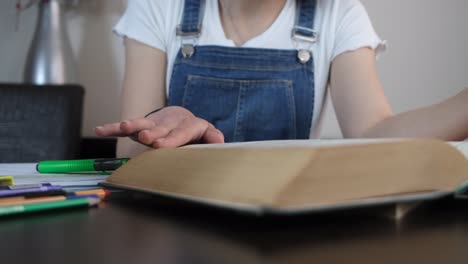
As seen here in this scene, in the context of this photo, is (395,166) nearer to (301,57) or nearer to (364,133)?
(364,133)

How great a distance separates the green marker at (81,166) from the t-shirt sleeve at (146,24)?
544 mm

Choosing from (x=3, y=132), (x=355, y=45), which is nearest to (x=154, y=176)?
(x=355, y=45)

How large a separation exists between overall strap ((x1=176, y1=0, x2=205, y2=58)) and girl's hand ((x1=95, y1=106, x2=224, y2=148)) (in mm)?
371

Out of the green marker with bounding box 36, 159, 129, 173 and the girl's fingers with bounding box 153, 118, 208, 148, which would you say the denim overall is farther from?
the green marker with bounding box 36, 159, 129, 173

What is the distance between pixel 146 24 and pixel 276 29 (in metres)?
0.24

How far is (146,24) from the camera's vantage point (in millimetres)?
962

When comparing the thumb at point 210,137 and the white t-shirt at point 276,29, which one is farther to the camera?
the white t-shirt at point 276,29

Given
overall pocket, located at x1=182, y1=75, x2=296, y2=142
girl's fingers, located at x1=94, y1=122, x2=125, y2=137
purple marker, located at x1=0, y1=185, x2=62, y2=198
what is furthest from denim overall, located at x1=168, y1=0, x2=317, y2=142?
purple marker, located at x1=0, y1=185, x2=62, y2=198

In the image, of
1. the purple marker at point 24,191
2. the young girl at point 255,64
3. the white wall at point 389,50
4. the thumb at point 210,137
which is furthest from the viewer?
the white wall at point 389,50

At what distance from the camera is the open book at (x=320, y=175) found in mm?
216

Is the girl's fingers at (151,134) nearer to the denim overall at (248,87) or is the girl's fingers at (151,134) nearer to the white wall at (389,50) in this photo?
the denim overall at (248,87)

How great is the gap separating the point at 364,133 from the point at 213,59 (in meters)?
0.29

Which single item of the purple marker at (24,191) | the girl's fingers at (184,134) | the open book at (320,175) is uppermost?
the open book at (320,175)

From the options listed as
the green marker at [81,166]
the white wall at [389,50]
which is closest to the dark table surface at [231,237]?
the green marker at [81,166]
